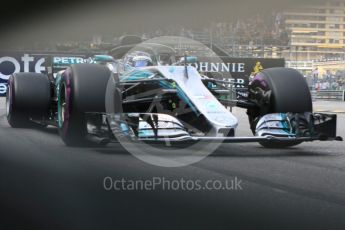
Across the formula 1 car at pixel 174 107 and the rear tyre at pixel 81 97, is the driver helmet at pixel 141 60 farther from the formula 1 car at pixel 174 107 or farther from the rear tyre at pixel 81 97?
the rear tyre at pixel 81 97

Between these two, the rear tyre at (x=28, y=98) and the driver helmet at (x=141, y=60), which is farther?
the rear tyre at (x=28, y=98)

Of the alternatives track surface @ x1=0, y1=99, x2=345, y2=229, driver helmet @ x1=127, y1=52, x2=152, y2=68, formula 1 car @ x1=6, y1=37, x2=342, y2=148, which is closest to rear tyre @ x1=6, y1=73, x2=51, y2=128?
formula 1 car @ x1=6, y1=37, x2=342, y2=148

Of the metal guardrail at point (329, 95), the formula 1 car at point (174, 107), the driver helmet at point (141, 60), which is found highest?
the driver helmet at point (141, 60)

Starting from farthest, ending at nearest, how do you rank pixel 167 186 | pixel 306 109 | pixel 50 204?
pixel 306 109 → pixel 167 186 → pixel 50 204

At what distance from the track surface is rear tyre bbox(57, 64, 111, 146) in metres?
0.21

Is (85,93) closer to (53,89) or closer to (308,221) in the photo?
(53,89)

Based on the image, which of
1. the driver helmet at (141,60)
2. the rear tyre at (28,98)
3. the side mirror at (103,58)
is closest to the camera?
the driver helmet at (141,60)

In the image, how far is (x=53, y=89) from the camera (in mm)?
9391

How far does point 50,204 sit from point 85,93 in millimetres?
2700

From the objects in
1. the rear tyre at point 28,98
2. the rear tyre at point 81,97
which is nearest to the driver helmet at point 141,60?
the rear tyre at point 81,97

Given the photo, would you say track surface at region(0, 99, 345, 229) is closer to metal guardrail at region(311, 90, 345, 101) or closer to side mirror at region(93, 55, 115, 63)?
side mirror at region(93, 55, 115, 63)

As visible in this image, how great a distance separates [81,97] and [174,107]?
3.72 feet

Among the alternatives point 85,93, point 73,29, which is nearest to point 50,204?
point 85,93

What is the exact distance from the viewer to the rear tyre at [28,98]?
29.9ft
